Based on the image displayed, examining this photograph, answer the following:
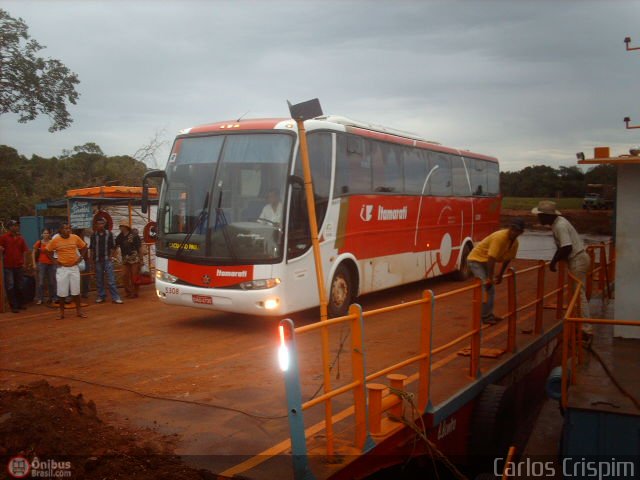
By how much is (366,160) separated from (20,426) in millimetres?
8282

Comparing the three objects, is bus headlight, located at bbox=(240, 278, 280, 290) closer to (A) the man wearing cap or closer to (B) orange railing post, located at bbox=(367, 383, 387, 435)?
(B) orange railing post, located at bbox=(367, 383, 387, 435)

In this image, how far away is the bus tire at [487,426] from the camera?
6.87 metres

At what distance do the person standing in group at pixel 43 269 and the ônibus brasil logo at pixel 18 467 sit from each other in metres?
8.59

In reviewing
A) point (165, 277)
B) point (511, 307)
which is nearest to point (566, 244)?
point (511, 307)

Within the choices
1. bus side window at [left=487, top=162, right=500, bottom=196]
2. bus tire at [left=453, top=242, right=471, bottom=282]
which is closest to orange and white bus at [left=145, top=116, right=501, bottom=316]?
bus tire at [left=453, top=242, right=471, bottom=282]

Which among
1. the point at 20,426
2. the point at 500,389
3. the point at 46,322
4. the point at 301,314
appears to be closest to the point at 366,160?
the point at 301,314

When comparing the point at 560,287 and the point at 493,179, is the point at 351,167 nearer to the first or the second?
the point at 560,287

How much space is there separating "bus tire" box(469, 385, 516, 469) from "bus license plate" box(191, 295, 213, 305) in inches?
173

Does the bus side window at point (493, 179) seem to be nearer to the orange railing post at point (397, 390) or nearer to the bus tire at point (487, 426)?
the bus tire at point (487, 426)

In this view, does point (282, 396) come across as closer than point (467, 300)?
Yes

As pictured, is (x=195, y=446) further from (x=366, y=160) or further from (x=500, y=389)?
(x=366, y=160)

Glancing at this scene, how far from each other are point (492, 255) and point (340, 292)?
2.87 meters

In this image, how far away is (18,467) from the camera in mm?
4148

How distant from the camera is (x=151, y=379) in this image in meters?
7.13
